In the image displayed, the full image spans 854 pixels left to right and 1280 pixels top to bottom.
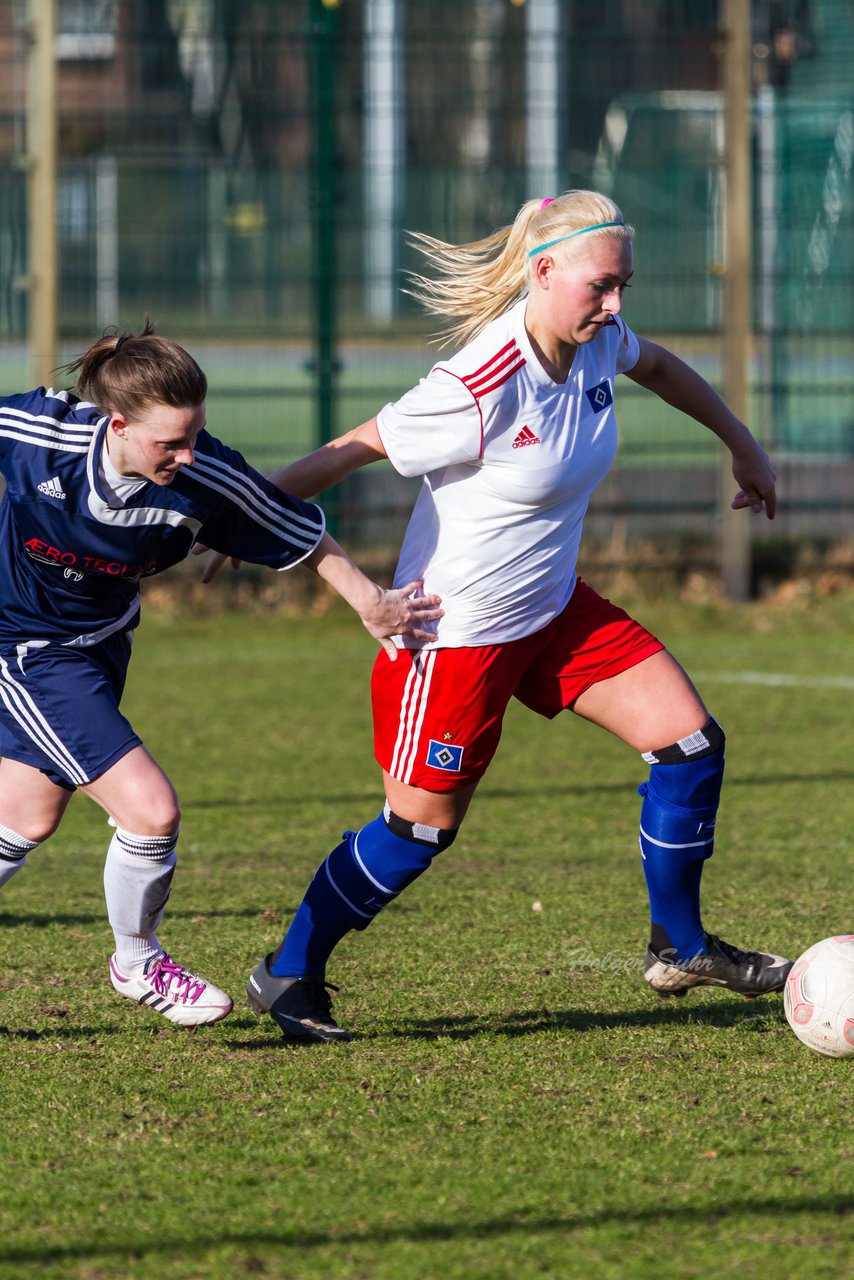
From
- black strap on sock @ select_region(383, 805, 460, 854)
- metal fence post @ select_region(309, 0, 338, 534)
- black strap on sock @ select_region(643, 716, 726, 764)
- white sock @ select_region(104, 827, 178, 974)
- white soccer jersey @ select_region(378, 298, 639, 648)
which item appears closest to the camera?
white soccer jersey @ select_region(378, 298, 639, 648)

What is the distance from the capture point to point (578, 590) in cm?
436

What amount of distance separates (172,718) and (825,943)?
4.88 m

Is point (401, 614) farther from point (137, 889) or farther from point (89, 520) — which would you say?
point (137, 889)

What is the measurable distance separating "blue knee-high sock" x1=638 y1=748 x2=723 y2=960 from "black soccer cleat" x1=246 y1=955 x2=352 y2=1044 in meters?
Answer: 0.80

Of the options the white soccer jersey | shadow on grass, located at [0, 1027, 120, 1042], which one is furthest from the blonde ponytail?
shadow on grass, located at [0, 1027, 120, 1042]

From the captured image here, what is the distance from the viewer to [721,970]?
4301 millimetres

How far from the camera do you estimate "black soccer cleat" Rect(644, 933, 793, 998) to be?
169 inches

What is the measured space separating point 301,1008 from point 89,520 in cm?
120

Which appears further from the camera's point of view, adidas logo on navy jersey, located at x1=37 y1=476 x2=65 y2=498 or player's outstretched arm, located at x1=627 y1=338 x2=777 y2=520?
player's outstretched arm, located at x1=627 y1=338 x2=777 y2=520

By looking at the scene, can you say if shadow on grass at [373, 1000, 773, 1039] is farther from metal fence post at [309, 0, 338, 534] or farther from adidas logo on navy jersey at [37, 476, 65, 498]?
metal fence post at [309, 0, 338, 534]

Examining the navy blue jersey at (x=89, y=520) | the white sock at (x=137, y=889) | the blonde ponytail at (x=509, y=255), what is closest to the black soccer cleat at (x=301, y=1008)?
the white sock at (x=137, y=889)

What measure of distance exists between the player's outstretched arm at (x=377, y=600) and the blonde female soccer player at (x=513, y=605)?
55 mm

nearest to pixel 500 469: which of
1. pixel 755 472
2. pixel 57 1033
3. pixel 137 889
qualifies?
pixel 755 472

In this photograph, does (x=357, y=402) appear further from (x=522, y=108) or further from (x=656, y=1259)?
(x=656, y=1259)
